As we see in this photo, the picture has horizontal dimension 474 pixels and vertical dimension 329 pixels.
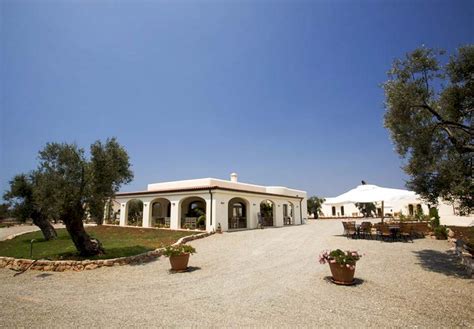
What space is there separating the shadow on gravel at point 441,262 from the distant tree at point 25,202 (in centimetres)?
1947

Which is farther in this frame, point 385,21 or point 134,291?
point 385,21

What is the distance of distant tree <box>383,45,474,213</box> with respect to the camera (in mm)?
8039

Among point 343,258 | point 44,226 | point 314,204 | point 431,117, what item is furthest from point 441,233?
point 314,204

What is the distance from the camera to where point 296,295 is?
223 inches

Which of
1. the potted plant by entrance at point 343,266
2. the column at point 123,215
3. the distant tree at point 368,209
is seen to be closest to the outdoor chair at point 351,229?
the potted plant by entrance at point 343,266

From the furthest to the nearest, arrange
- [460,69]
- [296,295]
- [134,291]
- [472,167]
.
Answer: [460,69]
[472,167]
[134,291]
[296,295]

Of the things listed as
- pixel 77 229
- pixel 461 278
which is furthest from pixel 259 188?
pixel 461 278

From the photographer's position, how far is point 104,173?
10.5m

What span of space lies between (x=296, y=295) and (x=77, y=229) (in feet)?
30.4

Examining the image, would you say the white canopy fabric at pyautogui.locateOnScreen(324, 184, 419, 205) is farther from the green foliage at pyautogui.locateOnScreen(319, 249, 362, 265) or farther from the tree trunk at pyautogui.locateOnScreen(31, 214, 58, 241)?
the tree trunk at pyautogui.locateOnScreen(31, 214, 58, 241)

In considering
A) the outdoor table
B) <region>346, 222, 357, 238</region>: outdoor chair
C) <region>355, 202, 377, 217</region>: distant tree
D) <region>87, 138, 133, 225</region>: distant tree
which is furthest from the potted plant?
<region>355, 202, 377, 217</region>: distant tree

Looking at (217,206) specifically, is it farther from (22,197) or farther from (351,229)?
(22,197)

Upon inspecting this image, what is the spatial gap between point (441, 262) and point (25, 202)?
21.9m

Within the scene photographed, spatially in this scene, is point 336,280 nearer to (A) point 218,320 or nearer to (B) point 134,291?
(A) point 218,320
